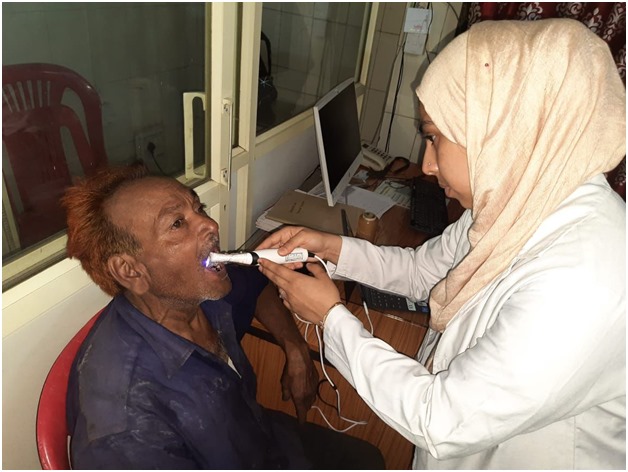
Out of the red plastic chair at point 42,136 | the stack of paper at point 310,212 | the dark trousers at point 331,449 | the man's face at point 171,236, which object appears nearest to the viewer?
the man's face at point 171,236

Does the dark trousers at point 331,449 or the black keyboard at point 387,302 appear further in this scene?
the black keyboard at point 387,302

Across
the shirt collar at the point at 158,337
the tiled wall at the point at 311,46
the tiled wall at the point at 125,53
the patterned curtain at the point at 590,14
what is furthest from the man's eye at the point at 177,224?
the patterned curtain at the point at 590,14

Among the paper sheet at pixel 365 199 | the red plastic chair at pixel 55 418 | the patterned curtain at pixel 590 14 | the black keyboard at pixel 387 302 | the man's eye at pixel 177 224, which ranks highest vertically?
the patterned curtain at pixel 590 14

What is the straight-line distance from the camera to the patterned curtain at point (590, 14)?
78.4 inches

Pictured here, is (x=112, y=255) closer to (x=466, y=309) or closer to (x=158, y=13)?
(x=466, y=309)

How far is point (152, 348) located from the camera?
966 millimetres

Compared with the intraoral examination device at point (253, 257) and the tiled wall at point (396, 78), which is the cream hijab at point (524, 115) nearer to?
the intraoral examination device at point (253, 257)

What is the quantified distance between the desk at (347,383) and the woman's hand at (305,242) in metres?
0.23

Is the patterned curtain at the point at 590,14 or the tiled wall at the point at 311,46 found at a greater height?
the patterned curtain at the point at 590,14

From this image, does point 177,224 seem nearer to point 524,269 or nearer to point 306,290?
point 306,290

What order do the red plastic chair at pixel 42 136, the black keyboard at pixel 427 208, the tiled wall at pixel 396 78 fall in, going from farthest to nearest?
the tiled wall at pixel 396 78 → the black keyboard at pixel 427 208 → the red plastic chair at pixel 42 136

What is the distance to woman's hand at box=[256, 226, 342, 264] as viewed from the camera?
1.24 metres

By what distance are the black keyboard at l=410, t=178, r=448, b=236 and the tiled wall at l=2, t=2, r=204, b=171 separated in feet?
3.74

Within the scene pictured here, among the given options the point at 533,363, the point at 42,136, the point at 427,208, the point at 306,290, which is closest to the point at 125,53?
A: the point at 42,136
